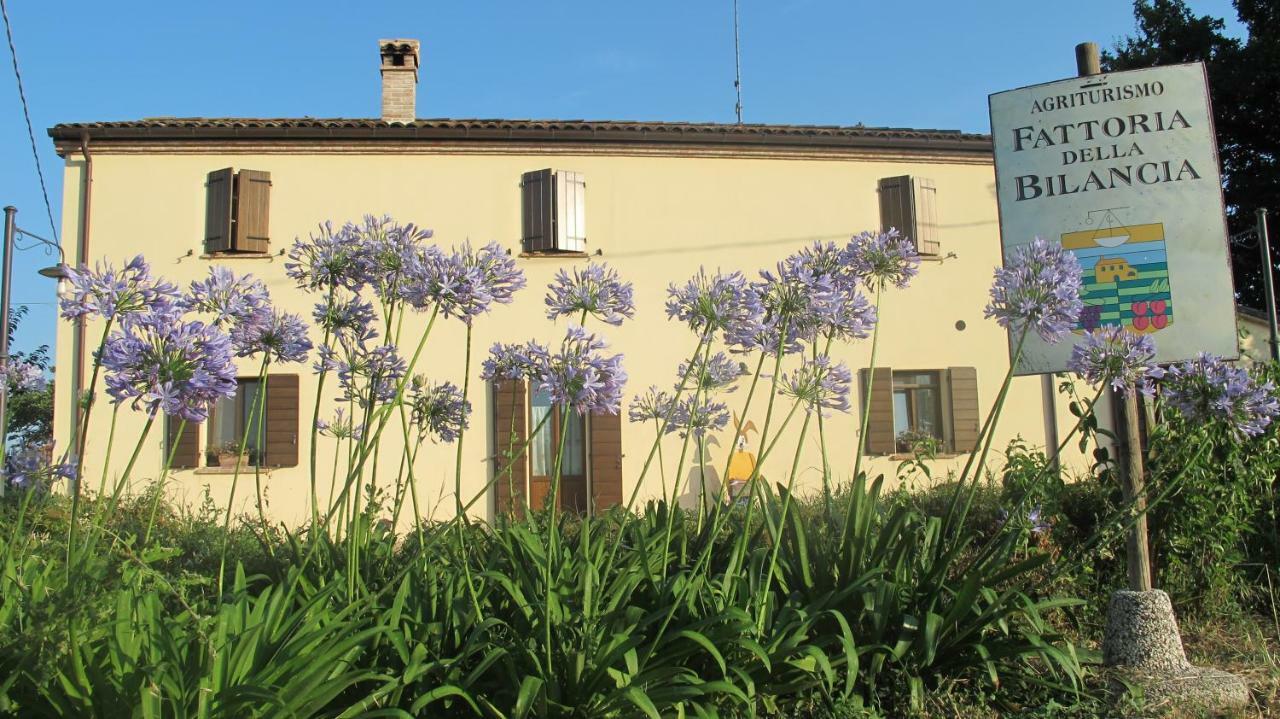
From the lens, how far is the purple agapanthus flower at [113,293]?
3.05 metres

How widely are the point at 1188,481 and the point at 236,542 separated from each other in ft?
19.1

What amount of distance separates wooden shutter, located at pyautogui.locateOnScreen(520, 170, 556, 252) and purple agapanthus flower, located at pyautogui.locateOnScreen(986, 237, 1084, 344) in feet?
36.0

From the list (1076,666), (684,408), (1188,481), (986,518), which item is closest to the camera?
(1076,666)

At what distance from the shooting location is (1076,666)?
11.0 feet

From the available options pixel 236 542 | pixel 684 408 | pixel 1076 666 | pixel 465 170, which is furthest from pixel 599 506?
pixel 1076 666

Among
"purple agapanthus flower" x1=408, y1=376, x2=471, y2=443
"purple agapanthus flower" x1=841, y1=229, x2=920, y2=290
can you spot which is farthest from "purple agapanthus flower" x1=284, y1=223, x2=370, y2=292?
"purple agapanthus flower" x1=841, y1=229, x2=920, y2=290

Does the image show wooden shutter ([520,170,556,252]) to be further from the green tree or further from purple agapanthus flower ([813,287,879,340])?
the green tree

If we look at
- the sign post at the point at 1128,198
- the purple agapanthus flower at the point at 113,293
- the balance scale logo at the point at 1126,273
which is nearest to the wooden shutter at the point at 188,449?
the purple agapanthus flower at the point at 113,293

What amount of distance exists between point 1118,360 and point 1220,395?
43 cm

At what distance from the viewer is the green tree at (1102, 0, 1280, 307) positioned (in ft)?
67.6

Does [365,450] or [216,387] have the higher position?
[216,387]

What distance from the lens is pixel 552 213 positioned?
561 inches

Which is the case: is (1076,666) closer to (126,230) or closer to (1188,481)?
(1188,481)

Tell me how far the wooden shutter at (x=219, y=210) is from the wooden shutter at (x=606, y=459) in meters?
6.23
